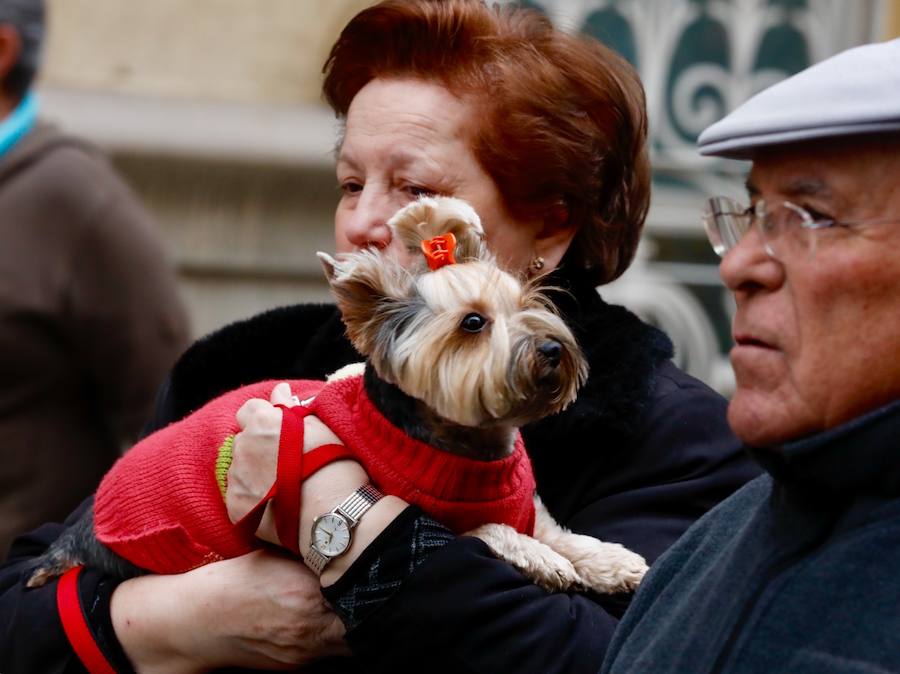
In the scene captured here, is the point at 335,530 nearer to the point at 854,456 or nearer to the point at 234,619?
the point at 234,619

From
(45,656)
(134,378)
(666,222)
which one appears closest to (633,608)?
→ (45,656)

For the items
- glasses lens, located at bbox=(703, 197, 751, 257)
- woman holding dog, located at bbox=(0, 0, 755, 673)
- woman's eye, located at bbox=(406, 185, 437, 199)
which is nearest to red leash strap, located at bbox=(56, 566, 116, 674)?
woman holding dog, located at bbox=(0, 0, 755, 673)

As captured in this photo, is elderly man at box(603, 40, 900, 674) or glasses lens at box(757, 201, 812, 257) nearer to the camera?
elderly man at box(603, 40, 900, 674)

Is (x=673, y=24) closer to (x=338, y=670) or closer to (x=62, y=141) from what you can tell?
(x=62, y=141)

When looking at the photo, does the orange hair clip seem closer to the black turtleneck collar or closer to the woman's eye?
the woman's eye

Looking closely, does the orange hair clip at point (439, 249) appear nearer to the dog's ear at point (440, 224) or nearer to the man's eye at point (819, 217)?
the dog's ear at point (440, 224)

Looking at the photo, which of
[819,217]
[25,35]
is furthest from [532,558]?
[25,35]

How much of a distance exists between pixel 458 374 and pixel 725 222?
1.80 feet

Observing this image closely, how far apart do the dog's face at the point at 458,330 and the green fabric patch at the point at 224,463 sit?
0.97 feet

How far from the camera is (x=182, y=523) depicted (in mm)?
2590

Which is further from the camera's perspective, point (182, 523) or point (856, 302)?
point (182, 523)

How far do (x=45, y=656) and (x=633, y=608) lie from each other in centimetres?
112

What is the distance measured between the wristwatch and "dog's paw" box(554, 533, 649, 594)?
0.37 m

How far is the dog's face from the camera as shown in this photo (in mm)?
2406
